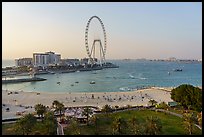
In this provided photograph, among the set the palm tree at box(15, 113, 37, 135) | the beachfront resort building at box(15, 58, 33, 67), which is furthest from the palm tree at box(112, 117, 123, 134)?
the beachfront resort building at box(15, 58, 33, 67)

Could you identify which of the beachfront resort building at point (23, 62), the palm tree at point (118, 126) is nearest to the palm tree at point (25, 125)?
the palm tree at point (118, 126)

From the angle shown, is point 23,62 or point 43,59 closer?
point 43,59

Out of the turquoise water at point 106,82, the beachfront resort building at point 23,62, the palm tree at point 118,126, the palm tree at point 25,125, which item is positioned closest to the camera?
the palm tree at point 25,125

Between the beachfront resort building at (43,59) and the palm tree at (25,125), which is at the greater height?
the beachfront resort building at (43,59)

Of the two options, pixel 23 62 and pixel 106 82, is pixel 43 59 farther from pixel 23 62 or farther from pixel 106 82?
pixel 106 82

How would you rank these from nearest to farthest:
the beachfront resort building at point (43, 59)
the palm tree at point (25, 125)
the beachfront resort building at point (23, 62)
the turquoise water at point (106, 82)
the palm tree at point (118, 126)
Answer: the palm tree at point (25, 125) → the palm tree at point (118, 126) → the turquoise water at point (106, 82) → the beachfront resort building at point (43, 59) → the beachfront resort building at point (23, 62)

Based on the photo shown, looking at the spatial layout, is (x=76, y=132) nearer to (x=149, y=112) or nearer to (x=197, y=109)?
(x=149, y=112)

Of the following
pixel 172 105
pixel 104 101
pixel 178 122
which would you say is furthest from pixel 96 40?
pixel 178 122

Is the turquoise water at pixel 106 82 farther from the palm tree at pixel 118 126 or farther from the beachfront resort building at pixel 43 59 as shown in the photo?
the beachfront resort building at pixel 43 59

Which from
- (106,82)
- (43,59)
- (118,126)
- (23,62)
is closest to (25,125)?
(118,126)

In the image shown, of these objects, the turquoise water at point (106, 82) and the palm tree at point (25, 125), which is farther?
the turquoise water at point (106, 82)

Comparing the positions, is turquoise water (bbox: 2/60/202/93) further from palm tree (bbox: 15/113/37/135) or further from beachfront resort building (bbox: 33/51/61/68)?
beachfront resort building (bbox: 33/51/61/68)
